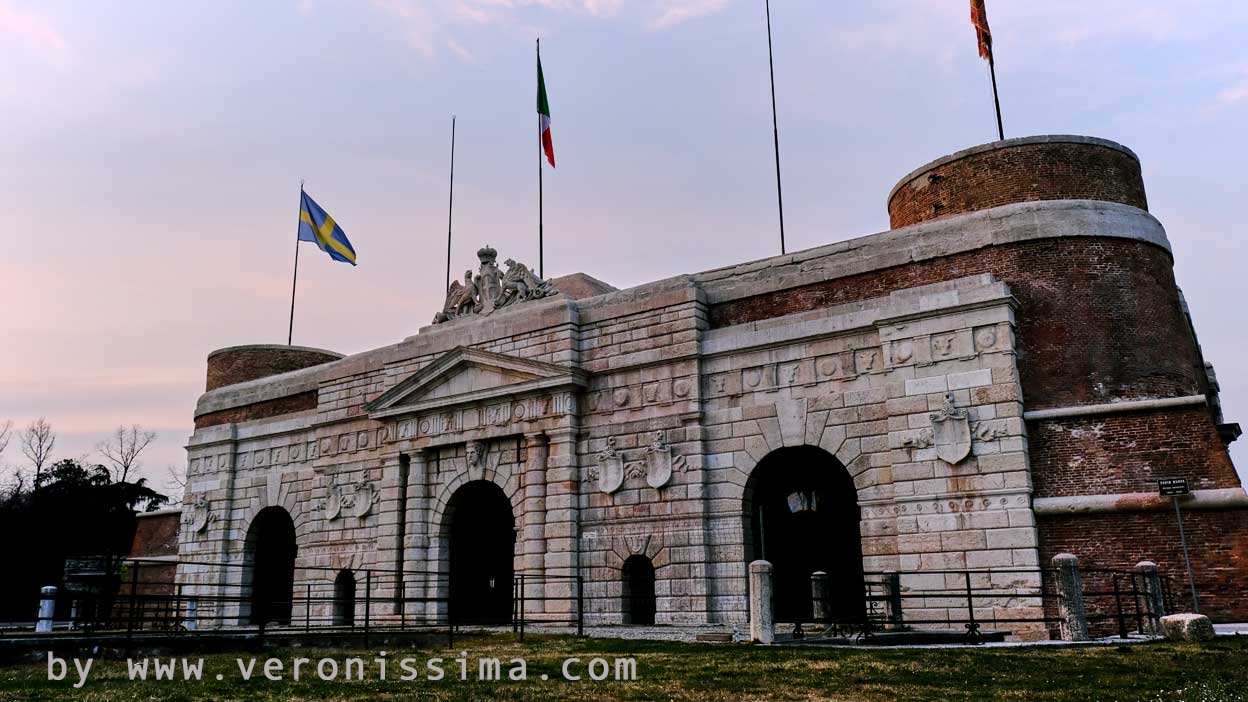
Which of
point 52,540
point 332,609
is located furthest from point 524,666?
point 52,540

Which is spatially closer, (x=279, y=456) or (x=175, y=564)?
(x=279, y=456)

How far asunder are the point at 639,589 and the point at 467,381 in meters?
6.23

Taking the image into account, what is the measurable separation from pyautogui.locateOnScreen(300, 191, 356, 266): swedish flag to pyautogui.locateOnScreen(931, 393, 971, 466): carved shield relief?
18.8 m

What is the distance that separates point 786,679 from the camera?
10078mm

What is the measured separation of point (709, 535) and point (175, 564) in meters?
18.1

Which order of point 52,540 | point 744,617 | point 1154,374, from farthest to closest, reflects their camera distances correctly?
point 52,540, point 744,617, point 1154,374

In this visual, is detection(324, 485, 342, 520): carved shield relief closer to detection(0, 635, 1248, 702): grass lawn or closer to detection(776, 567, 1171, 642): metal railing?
detection(0, 635, 1248, 702): grass lawn

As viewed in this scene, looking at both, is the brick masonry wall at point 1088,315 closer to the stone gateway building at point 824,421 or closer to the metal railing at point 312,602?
the stone gateway building at point 824,421

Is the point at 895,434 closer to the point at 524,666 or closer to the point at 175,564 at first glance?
the point at 524,666

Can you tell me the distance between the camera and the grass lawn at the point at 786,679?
9047mm

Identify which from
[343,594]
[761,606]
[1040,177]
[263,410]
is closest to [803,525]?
[761,606]

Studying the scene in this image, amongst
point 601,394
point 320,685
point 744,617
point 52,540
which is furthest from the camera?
point 52,540

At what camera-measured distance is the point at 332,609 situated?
81.2 ft

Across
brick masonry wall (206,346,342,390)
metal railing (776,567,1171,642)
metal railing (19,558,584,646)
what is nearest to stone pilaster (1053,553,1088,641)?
metal railing (776,567,1171,642)
